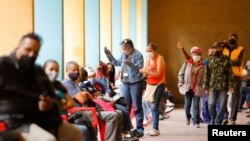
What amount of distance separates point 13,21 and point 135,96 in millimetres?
Answer: 2888

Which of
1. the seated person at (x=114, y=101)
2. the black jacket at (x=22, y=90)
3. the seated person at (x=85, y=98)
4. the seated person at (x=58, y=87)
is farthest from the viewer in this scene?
the seated person at (x=114, y=101)

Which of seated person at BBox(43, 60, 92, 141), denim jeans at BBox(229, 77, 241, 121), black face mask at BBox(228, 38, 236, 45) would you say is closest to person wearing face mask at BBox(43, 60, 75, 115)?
seated person at BBox(43, 60, 92, 141)

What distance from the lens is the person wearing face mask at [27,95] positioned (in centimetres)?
368

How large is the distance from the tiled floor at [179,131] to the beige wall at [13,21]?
2.97m

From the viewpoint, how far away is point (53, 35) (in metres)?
6.54

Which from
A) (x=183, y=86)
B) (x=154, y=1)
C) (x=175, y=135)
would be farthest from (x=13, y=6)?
(x=154, y=1)

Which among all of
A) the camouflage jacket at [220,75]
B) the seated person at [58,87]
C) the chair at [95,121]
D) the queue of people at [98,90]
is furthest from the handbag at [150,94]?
the seated person at [58,87]

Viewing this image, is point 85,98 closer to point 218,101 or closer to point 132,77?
point 132,77

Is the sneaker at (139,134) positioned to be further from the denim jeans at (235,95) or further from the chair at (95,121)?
the denim jeans at (235,95)

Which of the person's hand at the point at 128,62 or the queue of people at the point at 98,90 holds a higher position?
the person's hand at the point at 128,62

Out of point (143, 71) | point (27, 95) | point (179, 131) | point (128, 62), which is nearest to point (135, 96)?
point (143, 71)

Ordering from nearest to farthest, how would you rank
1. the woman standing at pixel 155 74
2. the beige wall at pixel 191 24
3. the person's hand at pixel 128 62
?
the person's hand at pixel 128 62
the woman standing at pixel 155 74
the beige wall at pixel 191 24

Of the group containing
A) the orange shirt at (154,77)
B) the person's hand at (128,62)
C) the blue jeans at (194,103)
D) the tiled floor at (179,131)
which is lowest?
the tiled floor at (179,131)

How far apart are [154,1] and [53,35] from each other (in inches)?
363
